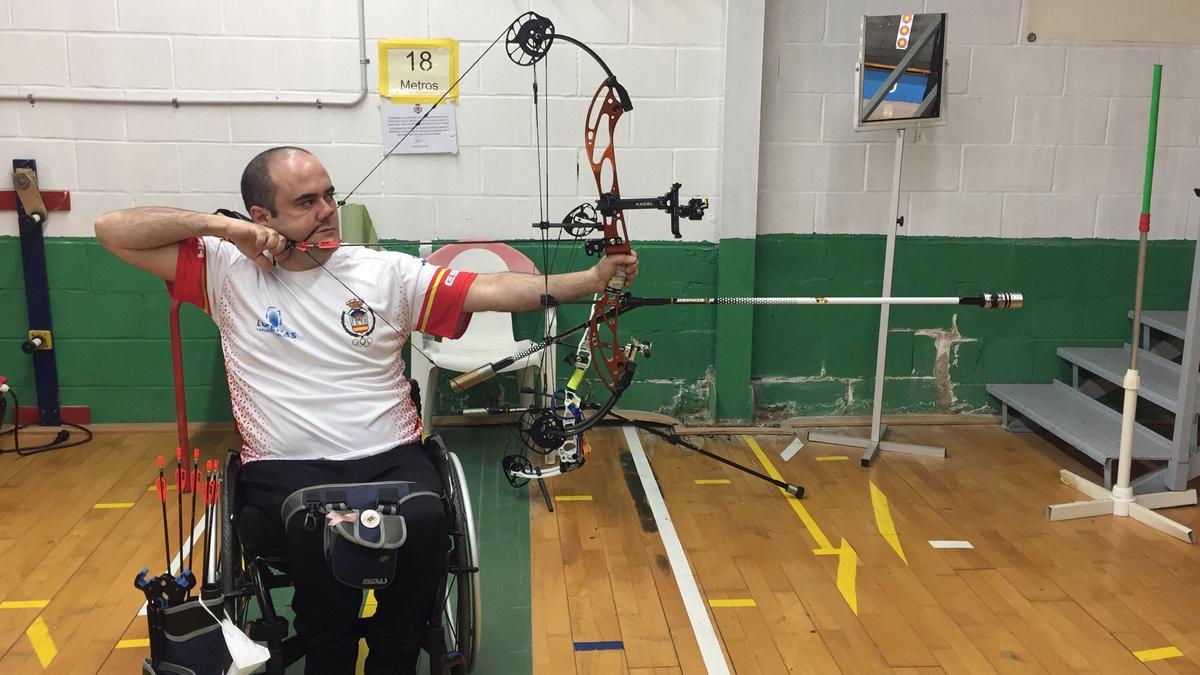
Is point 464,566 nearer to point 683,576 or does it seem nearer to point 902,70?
point 683,576

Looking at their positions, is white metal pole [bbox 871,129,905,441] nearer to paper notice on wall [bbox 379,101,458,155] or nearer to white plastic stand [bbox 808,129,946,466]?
white plastic stand [bbox 808,129,946,466]

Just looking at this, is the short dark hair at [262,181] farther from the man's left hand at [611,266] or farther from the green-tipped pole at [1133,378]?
the green-tipped pole at [1133,378]

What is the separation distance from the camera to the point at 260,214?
208cm

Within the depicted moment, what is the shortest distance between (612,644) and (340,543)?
0.85 m

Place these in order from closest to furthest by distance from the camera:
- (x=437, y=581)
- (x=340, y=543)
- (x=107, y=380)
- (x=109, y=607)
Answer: (x=340, y=543)
(x=437, y=581)
(x=109, y=607)
(x=107, y=380)

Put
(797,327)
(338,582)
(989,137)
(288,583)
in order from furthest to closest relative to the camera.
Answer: (797,327) < (989,137) < (288,583) < (338,582)

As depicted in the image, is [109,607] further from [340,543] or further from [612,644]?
[612,644]

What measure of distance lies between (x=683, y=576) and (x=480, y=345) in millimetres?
1371

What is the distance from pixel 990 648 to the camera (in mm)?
2293

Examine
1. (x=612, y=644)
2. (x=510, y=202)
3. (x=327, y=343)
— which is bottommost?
(x=612, y=644)

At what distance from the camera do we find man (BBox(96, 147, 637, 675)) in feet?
6.30

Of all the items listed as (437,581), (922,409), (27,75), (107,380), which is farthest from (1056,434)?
(27,75)

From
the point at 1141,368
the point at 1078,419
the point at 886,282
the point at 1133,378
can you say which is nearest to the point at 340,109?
the point at 886,282

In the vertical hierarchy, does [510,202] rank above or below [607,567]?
above
